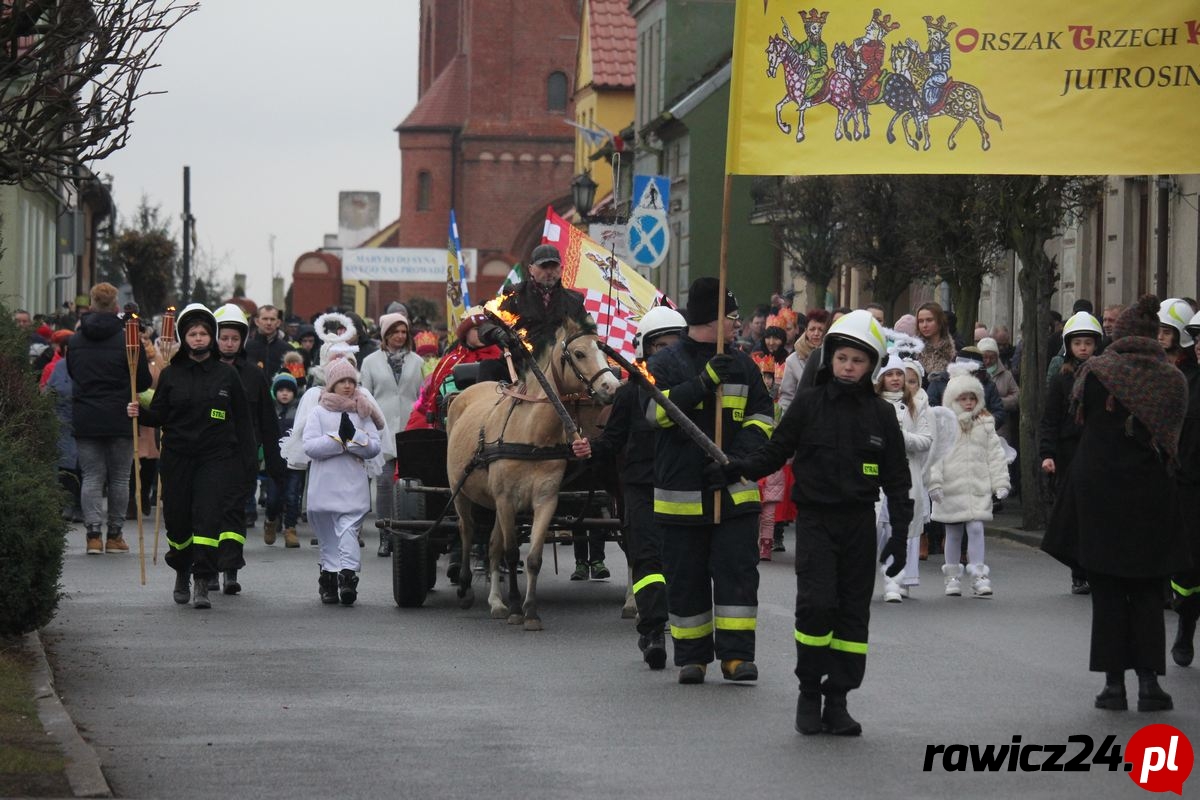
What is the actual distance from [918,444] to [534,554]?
4112 millimetres

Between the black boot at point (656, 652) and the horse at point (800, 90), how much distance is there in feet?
9.05

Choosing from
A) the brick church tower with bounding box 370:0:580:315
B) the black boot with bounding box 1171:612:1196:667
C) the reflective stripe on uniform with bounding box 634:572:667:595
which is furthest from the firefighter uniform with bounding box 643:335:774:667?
the brick church tower with bounding box 370:0:580:315

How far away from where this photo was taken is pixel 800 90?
11.9m

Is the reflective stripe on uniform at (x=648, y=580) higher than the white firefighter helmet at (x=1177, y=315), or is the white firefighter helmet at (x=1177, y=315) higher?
the white firefighter helmet at (x=1177, y=315)

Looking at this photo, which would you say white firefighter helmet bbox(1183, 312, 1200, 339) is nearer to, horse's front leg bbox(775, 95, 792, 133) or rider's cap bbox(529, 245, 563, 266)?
horse's front leg bbox(775, 95, 792, 133)

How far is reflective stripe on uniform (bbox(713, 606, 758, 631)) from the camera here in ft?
35.8

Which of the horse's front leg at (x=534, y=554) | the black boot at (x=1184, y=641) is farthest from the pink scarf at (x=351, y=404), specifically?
the black boot at (x=1184, y=641)

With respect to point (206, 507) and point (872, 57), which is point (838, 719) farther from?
point (206, 507)

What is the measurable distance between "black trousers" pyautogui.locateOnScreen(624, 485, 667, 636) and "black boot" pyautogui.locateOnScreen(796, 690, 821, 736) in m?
2.14

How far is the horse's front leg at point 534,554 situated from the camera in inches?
525

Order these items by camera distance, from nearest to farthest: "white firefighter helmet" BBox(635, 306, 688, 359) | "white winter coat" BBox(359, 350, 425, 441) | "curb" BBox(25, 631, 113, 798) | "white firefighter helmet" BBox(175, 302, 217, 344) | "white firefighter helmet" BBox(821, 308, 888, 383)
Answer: "curb" BBox(25, 631, 113, 798)
"white firefighter helmet" BBox(821, 308, 888, 383)
"white firefighter helmet" BBox(635, 306, 688, 359)
"white firefighter helmet" BBox(175, 302, 217, 344)
"white winter coat" BBox(359, 350, 425, 441)

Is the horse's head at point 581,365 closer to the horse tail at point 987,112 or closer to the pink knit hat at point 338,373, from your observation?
the horse tail at point 987,112

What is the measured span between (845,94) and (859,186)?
19.6 metres

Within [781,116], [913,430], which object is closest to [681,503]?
[781,116]
